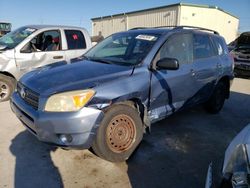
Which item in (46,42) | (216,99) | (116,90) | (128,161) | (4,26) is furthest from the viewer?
(4,26)

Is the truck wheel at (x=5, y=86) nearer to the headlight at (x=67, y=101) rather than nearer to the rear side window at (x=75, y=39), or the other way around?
the rear side window at (x=75, y=39)

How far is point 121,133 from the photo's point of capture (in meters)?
3.58

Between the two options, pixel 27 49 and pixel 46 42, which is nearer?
pixel 27 49

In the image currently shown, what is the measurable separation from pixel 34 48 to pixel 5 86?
1.08 metres

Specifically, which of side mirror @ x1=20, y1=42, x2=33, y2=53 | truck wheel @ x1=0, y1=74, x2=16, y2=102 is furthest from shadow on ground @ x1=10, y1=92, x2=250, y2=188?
side mirror @ x1=20, y1=42, x2=33, y2=53

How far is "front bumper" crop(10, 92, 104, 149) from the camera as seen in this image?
304cm

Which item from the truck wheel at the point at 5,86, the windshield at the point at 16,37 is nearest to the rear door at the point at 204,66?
the windshield at the point at 16,37

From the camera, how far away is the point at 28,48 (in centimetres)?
616

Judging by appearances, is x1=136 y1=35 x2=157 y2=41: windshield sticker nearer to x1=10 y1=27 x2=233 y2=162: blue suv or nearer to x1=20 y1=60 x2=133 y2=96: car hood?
x1=10 y1=27 x2=233 y2=162: blue suv

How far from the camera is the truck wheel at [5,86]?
5954 millimetres

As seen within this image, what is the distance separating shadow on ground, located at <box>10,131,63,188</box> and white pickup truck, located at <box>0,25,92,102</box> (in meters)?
2.17

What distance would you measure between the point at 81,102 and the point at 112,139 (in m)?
0.72

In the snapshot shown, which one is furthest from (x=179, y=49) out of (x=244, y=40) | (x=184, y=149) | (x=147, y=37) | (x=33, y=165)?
(x=244, y=40)

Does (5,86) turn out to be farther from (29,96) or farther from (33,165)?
(33,165)
